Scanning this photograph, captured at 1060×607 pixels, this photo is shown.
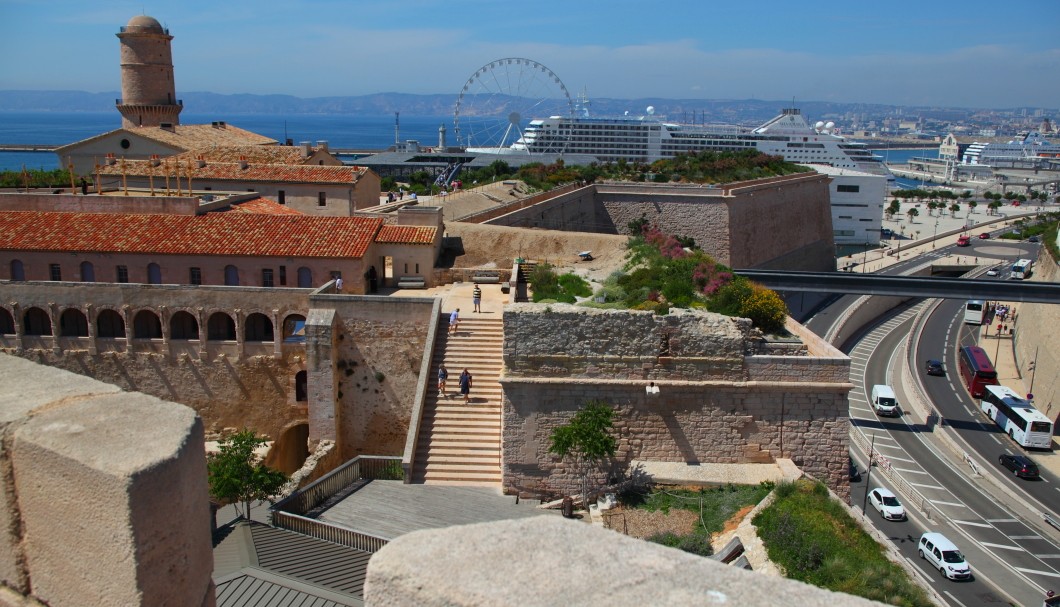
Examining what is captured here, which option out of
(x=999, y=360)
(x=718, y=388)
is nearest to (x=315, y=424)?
(x=718, y=388)

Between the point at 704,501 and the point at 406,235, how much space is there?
1128 centimetres

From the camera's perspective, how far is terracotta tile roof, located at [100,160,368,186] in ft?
95.5

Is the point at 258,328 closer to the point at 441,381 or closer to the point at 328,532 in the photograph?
the point at 441,381

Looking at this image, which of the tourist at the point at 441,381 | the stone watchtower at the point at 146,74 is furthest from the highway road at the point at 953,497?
the stone watchtower at the point at 146,74

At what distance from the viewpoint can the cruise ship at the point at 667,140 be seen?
272 ft

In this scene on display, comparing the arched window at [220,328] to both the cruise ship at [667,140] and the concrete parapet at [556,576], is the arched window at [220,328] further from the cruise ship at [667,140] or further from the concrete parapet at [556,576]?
the cruise ship at [667,140]

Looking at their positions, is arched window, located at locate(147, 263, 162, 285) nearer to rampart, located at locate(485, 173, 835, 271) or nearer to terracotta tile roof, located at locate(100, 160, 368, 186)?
terracotta tile roof, located at locate(100, 160, 368, 186)

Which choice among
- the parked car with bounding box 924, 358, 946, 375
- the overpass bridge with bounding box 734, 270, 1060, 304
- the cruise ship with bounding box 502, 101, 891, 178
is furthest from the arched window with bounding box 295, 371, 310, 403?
the cruise ship with bounding box 502, 101, 891, 178

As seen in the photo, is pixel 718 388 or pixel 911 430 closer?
pixel 718 388

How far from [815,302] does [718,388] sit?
37.2 metres

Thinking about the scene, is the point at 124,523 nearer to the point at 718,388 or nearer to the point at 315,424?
the point at 718,388

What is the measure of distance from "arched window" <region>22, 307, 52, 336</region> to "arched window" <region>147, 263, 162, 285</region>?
2.42 meters

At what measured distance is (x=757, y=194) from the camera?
43.5 m

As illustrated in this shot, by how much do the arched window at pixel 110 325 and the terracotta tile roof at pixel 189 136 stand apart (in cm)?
1482
